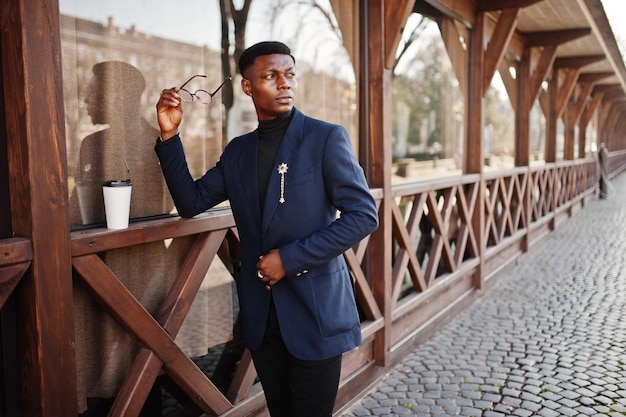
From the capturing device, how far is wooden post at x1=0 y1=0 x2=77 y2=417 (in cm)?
162

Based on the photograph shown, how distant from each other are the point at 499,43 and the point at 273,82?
14.9 feet

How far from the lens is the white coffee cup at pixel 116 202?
1.96 m

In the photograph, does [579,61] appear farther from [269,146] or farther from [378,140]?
[269,146]

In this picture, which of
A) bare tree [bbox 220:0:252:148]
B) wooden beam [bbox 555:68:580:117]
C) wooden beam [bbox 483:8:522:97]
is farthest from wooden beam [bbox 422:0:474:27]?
wooden beam [bbox 555:68:580:117]

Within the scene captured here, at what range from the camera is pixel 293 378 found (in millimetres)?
1898

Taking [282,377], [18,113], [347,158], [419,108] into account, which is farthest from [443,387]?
[419,108]

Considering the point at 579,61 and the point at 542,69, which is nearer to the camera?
the point at 542,69

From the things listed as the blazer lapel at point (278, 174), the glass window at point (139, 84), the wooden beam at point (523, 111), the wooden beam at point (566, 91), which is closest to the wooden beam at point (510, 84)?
the wooden beam at point (523, 111)

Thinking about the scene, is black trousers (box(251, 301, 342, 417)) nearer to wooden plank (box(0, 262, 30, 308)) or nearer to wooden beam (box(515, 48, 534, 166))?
wooden plank (box(0, 262, 30, 308))

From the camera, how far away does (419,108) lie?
619 centimetres

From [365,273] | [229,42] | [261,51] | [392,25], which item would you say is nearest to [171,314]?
[261,51]

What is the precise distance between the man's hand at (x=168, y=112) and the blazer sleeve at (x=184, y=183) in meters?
0.03

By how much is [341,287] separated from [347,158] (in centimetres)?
42

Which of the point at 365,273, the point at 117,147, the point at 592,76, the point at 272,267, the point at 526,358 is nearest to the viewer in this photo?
the point at 272,267
